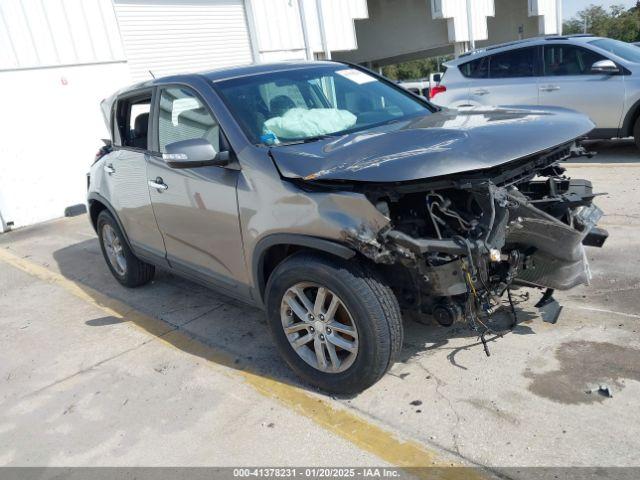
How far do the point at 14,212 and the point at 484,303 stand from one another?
8.74 metres

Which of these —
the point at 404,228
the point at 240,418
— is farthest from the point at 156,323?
the point at 404,228

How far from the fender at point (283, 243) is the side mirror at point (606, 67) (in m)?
6.56

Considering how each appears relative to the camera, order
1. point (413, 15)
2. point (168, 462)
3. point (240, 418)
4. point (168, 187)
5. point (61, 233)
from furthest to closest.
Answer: point (413, 15) → point (61, 233) → point (168, 187) → point (240, 418) → point (168, 462)

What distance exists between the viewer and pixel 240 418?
317 centimetres

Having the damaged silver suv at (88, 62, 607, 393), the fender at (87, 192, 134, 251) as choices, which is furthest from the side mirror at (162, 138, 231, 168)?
the fender at (87, 192, 134, 251)

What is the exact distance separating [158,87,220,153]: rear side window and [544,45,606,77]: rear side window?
21.2 ft

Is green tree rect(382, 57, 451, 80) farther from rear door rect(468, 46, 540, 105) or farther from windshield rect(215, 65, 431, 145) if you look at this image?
windshield rect(215, 65, 431, 145)

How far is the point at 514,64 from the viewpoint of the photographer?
349 inches

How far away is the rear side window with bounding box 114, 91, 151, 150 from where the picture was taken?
4.71 m

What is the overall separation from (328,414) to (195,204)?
1.64 meters

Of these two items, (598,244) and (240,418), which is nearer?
(240,418)

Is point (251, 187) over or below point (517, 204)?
over

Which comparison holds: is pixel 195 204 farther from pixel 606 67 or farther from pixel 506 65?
pixel 506 65

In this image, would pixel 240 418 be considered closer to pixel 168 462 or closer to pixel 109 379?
pixel 168 462
